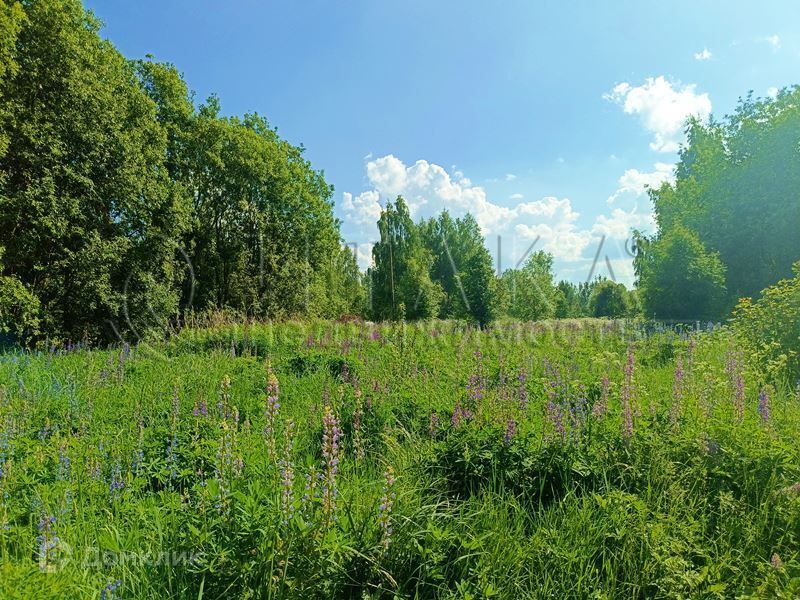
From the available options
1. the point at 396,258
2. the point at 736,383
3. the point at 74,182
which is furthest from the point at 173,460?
the point at 396,258

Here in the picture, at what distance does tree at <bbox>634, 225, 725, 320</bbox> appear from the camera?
16672 mm

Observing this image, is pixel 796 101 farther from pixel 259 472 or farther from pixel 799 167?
pixel 259 472

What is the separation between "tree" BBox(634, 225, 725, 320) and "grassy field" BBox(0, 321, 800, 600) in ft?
44.6

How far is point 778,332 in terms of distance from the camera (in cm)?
675

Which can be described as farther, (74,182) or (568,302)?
(568,302)

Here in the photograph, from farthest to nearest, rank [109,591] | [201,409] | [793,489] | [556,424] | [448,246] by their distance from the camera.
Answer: [448,246] → [201,409] → [556,424] → [793,489] → [109,591]

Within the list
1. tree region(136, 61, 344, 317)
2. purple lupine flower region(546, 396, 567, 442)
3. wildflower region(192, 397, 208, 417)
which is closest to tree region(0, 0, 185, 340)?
tree region(136, 61, 344, 317)

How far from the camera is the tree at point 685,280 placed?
16672 millimetres

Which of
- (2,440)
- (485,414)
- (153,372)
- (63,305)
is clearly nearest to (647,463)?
(485,414)

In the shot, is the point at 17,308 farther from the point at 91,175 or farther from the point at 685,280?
the point at 685,280

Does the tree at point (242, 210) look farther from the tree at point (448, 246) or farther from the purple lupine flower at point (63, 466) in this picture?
the purple lupine flower at point (63, 466)

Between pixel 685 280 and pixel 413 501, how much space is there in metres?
18.0

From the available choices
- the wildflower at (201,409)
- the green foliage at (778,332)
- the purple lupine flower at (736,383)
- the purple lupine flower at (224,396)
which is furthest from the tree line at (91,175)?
the green foliage at (778,332)

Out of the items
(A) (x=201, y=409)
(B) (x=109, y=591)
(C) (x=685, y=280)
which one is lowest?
(B) (x=109, y=591)
